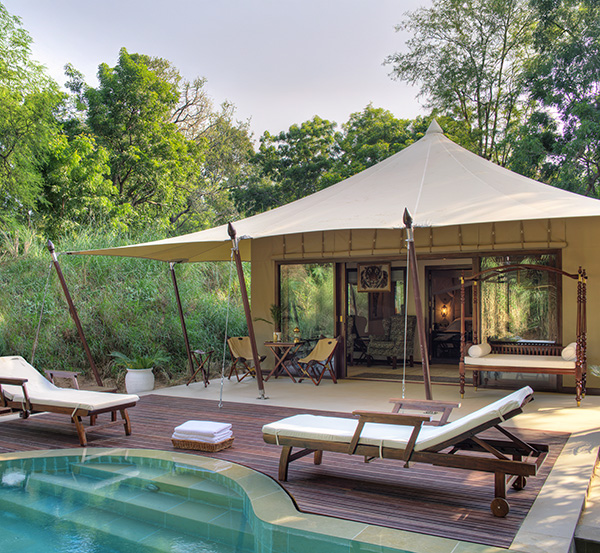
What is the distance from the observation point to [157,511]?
3428 mm

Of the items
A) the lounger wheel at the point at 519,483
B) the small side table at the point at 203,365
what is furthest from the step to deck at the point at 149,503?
the small side table at the point at 203,365

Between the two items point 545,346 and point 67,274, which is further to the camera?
point 67,274

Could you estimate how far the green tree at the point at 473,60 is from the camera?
15.1 meters

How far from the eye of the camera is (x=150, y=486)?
12.5 ft

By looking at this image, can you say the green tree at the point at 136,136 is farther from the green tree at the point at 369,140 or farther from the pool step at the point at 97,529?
the pool step at the point at 97,529

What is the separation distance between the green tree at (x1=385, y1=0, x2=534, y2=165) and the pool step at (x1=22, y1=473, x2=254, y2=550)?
45.4 feet

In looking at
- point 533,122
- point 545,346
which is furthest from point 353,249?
point 533,122

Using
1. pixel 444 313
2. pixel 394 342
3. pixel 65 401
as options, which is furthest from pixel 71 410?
pixel 444 313

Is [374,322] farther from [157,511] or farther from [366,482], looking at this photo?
[157,511]

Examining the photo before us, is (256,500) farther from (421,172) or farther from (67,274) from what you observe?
(67,274)

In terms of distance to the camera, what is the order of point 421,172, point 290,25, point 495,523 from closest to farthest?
point 495,523, point 421,172, point 290,25

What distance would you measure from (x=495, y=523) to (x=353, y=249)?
19.6 ft

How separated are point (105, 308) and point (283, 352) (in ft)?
10.7

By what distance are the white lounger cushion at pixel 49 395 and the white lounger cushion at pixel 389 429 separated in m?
1.84
